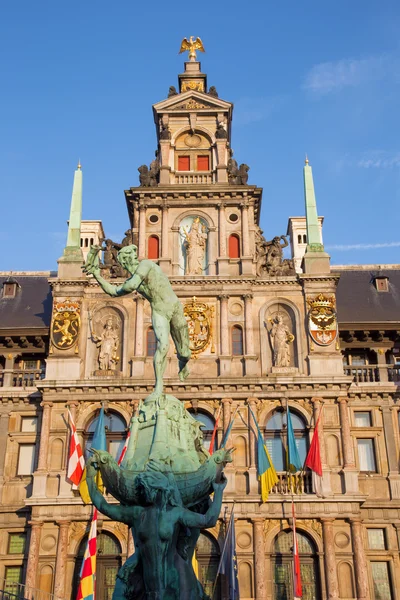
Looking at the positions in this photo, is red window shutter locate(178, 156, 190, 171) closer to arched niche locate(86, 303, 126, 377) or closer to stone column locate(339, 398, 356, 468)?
arched niche locate(86, 303, 126, 377)

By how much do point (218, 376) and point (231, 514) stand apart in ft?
21.4

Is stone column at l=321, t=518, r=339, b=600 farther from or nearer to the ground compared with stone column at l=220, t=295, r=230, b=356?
nearer to the ground

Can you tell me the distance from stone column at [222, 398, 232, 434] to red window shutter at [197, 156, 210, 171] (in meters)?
12.8

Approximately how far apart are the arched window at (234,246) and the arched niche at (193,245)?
1.14m

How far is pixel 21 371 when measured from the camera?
36.5m

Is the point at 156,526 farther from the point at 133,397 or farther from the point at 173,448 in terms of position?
the point at 133,397

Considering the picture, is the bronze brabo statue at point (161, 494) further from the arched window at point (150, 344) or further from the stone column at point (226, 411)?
the arched window at point (150, 344)

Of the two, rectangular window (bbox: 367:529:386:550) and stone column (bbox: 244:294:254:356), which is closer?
rectangular window (bbox: 367:529:386:550)

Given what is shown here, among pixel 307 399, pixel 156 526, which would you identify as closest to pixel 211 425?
pixel 307 399

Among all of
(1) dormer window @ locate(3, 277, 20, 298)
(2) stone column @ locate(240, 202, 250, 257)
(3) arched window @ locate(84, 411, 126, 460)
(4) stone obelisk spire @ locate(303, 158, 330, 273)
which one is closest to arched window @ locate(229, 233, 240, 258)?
(2) stone column @ locate(240, 202, 250, 257)

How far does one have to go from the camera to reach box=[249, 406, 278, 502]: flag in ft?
103

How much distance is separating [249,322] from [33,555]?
13.8m

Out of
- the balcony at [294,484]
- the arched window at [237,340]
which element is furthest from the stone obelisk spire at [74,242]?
the balcony at [294,484]

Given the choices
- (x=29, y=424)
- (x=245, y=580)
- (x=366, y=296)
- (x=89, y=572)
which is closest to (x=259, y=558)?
(x=245, y=580)
